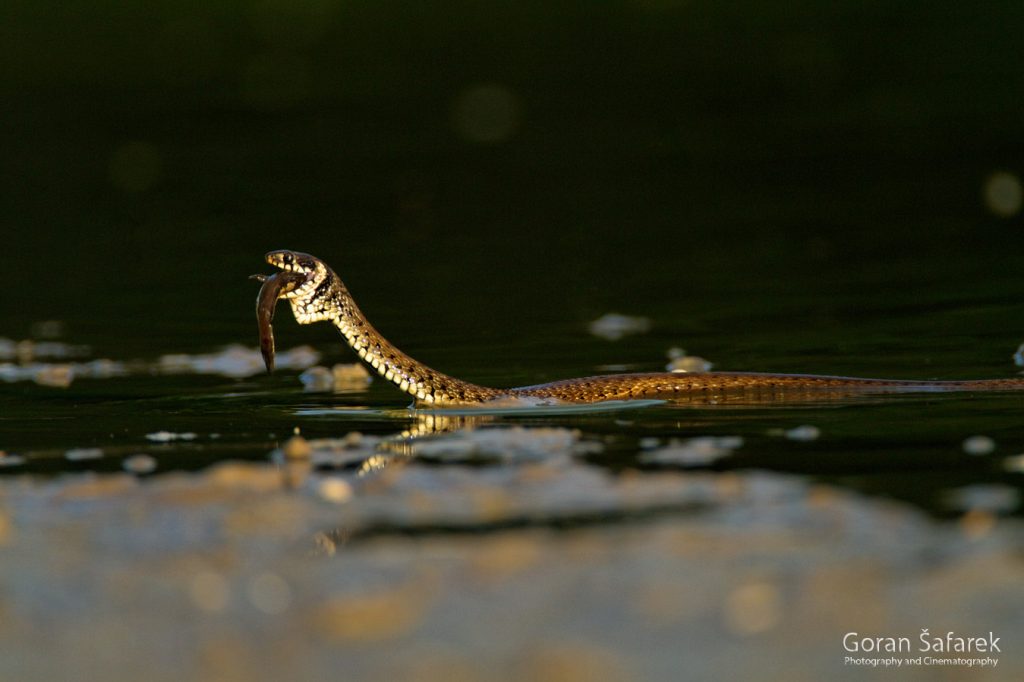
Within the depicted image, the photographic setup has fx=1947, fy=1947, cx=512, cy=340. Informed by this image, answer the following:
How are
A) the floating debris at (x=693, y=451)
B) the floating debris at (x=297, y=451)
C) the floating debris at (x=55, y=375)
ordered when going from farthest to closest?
the floating debris at (x=55, y=375) < the floating debris at (x=297, y=451) < the floating debris at (x=693, y=451)

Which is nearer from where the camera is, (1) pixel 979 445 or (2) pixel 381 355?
(1) pixel 979 445

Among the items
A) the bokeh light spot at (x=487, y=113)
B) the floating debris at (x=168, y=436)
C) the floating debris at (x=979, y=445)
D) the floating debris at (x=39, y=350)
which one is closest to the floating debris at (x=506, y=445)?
the floating debris at (x=168, y=436)

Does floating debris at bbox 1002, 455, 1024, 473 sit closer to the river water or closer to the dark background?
the river water

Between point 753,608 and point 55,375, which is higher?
point 55,375

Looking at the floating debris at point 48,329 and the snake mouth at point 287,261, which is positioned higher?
the floating debris at point 48,329

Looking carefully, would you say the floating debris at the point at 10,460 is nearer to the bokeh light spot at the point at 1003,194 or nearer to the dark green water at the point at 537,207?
the dark green water at the point at 537,207

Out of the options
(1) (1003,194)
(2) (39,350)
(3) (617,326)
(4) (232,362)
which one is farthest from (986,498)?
(1) (1003,194)

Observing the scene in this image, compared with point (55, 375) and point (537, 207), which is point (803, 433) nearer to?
point (55, 375)

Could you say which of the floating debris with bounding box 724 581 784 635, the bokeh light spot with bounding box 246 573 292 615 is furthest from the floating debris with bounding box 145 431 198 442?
the floating debris with bounding box 724 581 784 635
